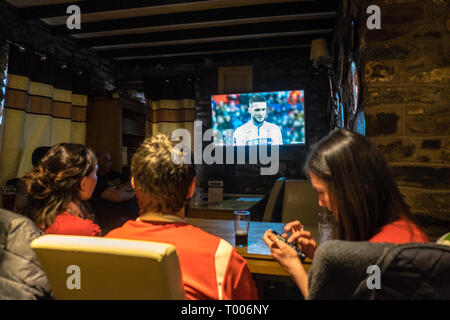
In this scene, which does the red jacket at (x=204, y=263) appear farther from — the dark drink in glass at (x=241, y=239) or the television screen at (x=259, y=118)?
the television screen at (x=259, y=118)

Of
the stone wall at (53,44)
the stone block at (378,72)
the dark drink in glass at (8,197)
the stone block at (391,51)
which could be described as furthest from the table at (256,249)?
the stone wall at (53,44)

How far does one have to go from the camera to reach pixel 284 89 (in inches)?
196

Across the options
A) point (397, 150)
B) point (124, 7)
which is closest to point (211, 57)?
point (124, 7)

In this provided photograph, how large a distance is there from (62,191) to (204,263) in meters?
0.82

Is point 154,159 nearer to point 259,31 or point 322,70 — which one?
point 259,31

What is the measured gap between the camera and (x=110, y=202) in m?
3.14

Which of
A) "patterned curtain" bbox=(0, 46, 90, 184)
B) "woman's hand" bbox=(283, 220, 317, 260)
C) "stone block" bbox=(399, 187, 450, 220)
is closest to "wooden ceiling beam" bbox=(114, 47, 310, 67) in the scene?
"patterned curtain" bbox=(0, 46, 90, 184)

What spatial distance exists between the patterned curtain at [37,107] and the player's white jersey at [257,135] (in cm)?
229

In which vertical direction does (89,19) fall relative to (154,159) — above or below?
above

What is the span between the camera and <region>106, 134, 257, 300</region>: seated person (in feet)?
2.76

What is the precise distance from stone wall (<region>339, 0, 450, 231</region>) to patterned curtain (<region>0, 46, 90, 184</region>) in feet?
11.5

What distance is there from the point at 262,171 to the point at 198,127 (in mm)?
1333

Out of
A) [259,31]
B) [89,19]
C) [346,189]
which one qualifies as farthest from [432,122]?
[89,19]

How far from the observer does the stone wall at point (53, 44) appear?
136 inches
